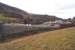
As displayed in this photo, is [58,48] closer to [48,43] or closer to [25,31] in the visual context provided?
[48,43]

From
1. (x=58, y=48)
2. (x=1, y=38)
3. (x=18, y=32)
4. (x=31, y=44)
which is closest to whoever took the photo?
(x=58, y=48)

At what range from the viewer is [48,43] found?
12539 millimetres

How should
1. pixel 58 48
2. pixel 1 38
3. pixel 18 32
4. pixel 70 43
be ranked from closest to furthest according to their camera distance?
pixel 58 48
pixel 70 43
pixel 1 38
pixel 18 32

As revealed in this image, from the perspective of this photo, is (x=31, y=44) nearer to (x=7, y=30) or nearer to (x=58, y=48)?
(x=58, y=48)

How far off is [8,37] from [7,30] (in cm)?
184

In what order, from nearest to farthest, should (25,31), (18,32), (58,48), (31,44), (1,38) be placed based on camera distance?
(58,48)
(31,44)
(1,38)
(18,32)
(25,31)

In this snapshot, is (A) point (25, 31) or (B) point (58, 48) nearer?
(B) point (58, 48)

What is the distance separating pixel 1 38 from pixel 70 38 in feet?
24.3

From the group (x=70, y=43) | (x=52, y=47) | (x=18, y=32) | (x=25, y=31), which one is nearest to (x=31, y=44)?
(x=52, y=47)

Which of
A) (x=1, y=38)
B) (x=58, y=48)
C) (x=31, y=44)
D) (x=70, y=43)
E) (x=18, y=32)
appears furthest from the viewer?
(x=18, y=32)

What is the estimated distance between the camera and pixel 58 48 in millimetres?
11305

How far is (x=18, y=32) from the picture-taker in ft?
66.2

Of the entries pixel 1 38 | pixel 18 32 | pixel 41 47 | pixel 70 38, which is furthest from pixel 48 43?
pixel 18 32

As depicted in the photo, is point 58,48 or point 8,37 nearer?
point 58,48
